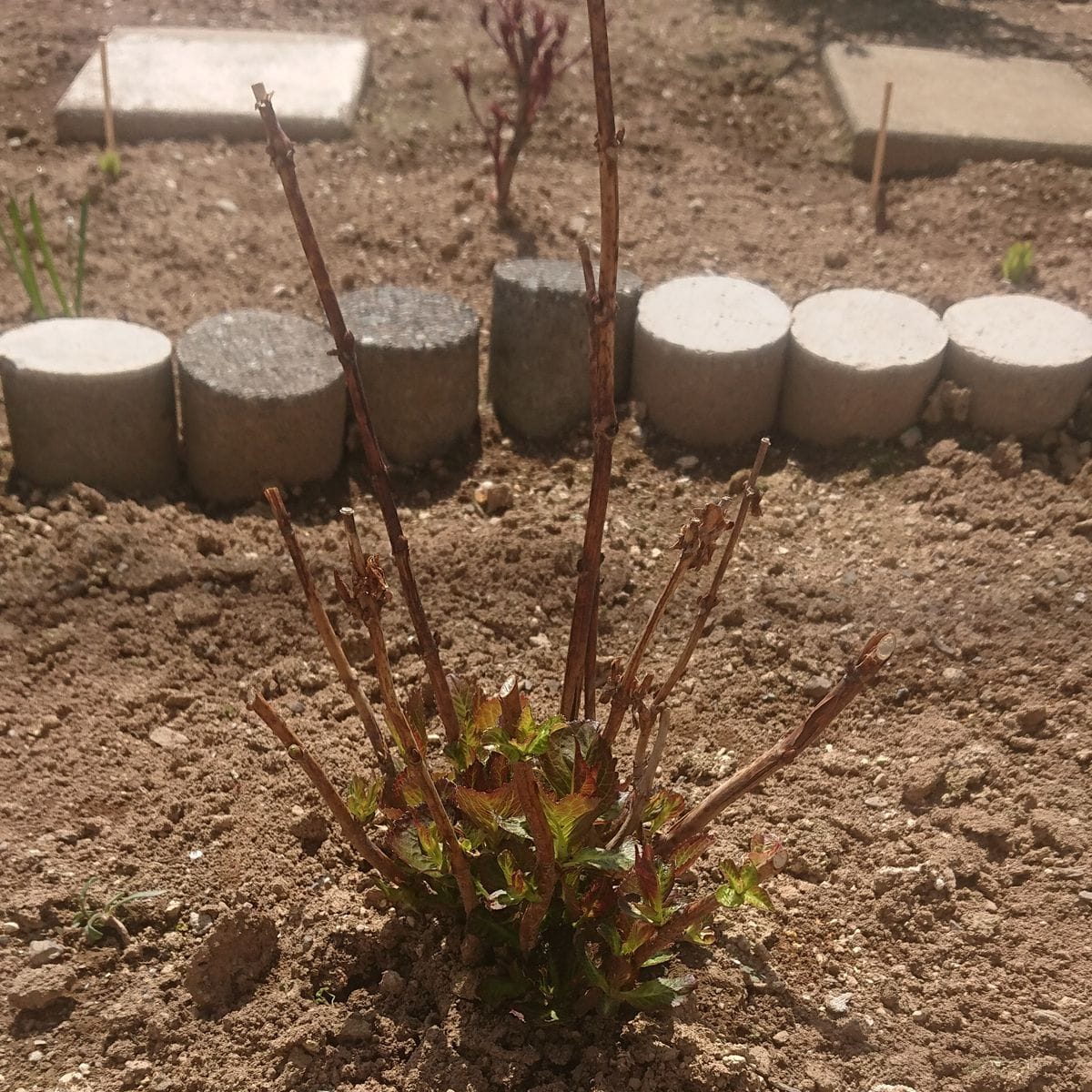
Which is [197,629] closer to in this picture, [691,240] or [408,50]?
[691,240]

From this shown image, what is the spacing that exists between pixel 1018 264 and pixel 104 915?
335 centimetres

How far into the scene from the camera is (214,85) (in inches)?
202

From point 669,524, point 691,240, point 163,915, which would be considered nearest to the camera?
point 163,915

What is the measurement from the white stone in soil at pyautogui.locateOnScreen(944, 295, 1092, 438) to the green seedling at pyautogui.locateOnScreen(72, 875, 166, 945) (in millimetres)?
2504

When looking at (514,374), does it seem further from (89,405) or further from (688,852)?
(688,852)

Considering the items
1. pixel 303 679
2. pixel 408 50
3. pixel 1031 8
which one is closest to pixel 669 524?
pixel 303 679

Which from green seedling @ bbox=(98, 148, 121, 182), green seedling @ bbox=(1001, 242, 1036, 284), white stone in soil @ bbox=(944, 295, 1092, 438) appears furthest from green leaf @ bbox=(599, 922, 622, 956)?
green seedling @ bbox=(98, 148, 121, 182)

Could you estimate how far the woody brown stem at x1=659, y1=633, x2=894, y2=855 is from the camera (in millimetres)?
1555

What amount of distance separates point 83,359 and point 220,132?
6.85ft

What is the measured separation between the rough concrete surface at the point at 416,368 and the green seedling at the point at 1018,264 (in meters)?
1.80

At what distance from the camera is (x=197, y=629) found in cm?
284

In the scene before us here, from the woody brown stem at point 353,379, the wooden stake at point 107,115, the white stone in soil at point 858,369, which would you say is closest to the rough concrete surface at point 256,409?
the white stone in soil at point 858,369

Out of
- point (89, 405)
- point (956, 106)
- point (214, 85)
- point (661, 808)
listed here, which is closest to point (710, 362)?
point (89, 405)

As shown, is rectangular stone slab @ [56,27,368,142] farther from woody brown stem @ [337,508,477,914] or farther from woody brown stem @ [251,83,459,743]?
woody brown stem @ [337,508,477,914]
